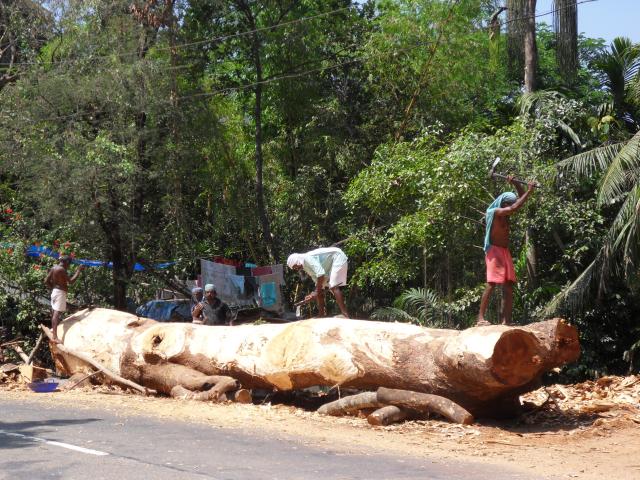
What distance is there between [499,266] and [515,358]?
4.37 ft

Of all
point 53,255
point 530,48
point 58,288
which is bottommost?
point 58,288

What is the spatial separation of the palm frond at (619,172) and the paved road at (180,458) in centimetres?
772

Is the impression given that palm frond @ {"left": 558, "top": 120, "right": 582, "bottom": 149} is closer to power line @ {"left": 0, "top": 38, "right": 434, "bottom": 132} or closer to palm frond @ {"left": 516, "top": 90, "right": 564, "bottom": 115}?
palm frond @ {"left": 516, "top": 90, "right": 564, "bottom": 115}

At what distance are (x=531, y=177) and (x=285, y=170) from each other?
868 centimetres

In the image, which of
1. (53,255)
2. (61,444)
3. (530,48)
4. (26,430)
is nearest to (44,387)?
(26,430)

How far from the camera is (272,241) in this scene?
2045cm

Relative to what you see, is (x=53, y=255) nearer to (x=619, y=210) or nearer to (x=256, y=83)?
(x=256, y=83)

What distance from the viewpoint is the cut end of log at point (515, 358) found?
30.3 ft

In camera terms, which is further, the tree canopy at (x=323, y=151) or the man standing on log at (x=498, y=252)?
the tree canopy at (x=323, y=151)

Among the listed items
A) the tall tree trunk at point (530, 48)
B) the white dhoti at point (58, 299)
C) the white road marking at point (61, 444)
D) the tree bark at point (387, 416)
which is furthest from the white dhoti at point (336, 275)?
the tall tree trunk at point (530, 48)

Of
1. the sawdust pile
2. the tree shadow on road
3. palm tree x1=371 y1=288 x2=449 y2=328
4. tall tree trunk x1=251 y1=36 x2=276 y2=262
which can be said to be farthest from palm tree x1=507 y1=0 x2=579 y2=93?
the tree shadow on road

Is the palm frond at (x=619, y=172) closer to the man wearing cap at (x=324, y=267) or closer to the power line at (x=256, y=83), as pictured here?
the man wearing cap at (x=324, y=267)

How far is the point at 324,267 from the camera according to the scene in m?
12.8

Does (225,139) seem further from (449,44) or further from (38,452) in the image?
(38,452)
